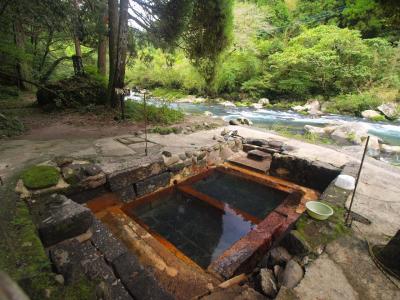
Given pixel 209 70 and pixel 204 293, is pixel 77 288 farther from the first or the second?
Result: pixel 209 70

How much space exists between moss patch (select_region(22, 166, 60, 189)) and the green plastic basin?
10.5 ft

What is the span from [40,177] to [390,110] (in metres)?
15.8

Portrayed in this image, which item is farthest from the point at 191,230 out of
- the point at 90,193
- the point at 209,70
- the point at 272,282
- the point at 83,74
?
the point at 83,74

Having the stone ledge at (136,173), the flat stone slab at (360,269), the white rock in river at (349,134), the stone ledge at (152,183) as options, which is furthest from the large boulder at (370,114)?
the stone ledge at (136,173)

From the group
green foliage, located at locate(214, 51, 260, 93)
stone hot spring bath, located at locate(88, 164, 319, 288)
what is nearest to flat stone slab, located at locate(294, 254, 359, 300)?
stone hot spring bath, located at locate(88, 164, 319, 288)

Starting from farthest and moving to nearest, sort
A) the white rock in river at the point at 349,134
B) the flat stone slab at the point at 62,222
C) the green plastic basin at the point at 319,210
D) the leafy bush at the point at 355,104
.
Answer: the leafy bush at the point at 355,104 → the white rock in river at the point at 349,134 → the green plastic basin at the point at 319,210 → the flat stone slab at the point at 62,222

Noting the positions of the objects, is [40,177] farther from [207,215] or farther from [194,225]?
[207,215]

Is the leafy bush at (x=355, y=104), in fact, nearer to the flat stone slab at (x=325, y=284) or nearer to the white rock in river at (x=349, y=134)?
the white rock in river at (x=349, y=134)

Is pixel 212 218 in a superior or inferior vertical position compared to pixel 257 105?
inferior

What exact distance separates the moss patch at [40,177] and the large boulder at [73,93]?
5.01 m

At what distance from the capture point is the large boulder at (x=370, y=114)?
12072 millimetres

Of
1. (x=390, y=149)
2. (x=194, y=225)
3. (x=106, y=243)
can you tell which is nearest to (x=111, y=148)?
(x=194, y=225)

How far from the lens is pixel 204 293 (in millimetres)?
1989

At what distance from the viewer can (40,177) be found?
277cm
